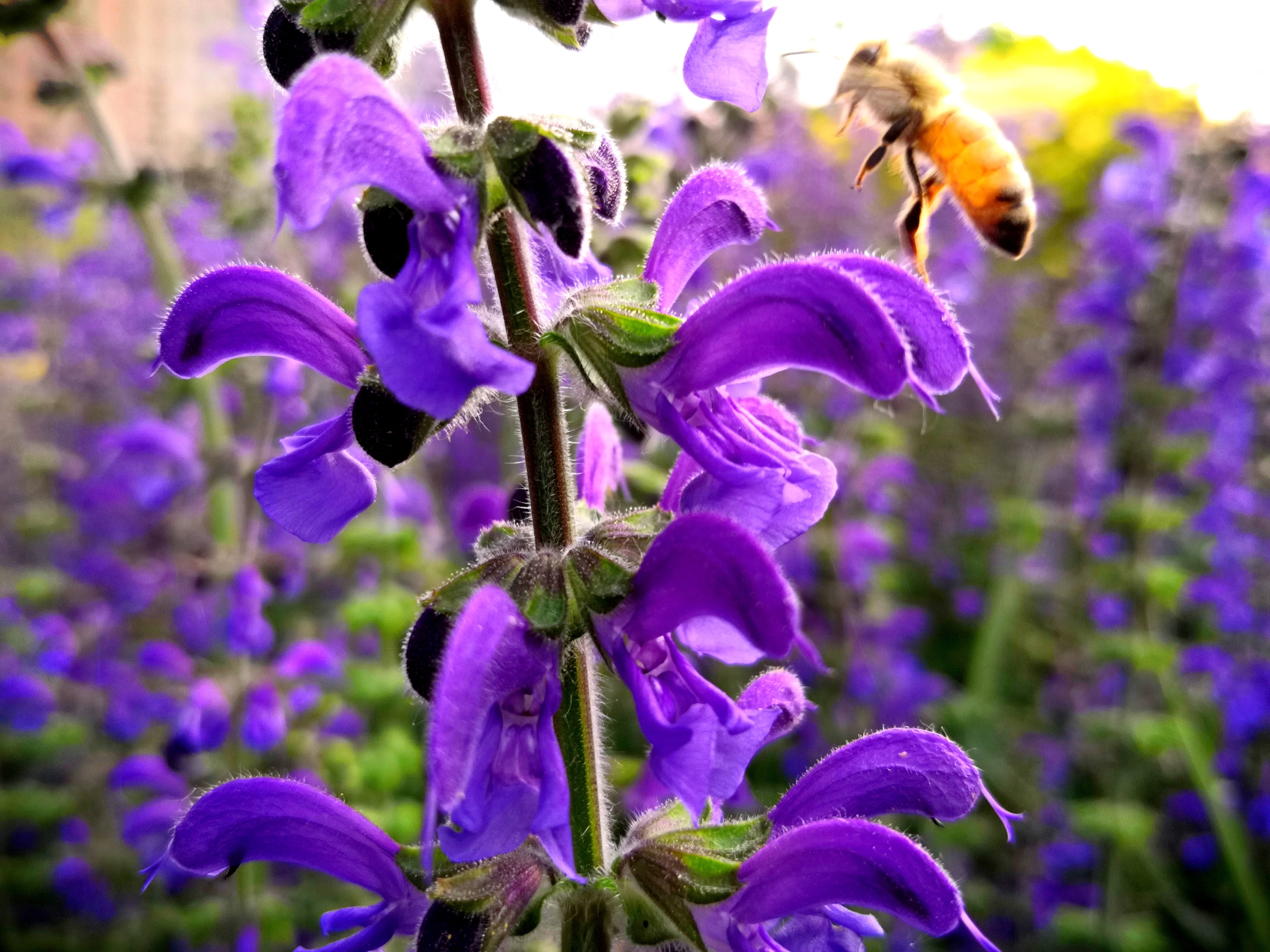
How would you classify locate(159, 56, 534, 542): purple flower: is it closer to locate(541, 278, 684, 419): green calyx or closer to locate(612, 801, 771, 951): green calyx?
locate(541, 278, 684, 419): green calyx

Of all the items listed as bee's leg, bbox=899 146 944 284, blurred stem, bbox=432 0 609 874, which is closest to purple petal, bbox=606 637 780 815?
blurred stem, bbox=432 0 609 874

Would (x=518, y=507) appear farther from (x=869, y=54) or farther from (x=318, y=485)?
(x=869, y=54)

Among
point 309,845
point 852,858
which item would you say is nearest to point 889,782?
point 852,858

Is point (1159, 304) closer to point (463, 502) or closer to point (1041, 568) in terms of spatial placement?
point (1041, 568)

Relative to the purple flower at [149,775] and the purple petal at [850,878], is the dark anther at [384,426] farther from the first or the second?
the purple flower at [149,775]

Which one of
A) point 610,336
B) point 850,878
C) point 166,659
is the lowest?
point 166,659

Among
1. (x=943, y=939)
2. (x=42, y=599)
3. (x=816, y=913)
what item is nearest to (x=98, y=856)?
(x=42, y=599)

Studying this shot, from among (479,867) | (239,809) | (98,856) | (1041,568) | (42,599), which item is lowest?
(98,856)
